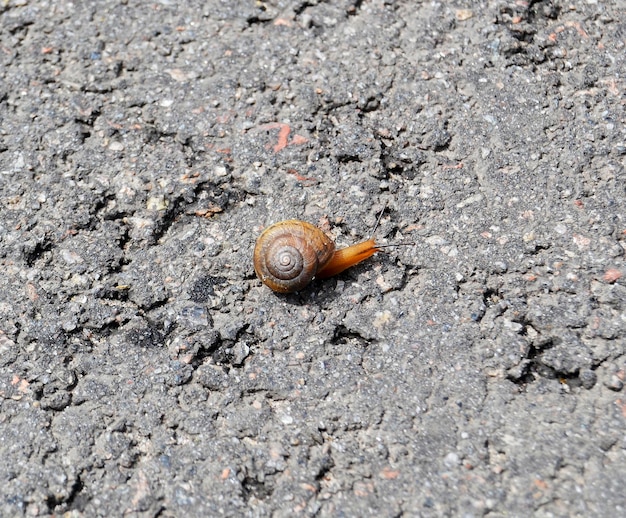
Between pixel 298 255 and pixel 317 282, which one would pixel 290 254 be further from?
pixel 317 282

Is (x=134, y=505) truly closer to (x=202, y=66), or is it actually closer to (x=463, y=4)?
(x=202, y=66)

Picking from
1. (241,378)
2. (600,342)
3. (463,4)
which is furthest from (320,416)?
(463,4)

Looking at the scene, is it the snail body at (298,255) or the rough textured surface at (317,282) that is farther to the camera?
the snail body at (298,255)

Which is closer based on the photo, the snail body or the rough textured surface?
the rough textured surface

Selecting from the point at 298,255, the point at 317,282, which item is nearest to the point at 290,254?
the point at 298,255

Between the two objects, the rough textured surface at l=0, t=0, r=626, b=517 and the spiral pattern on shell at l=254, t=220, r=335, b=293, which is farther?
the spiral pattern on shell at l=254, t=220, r=335, b=293
